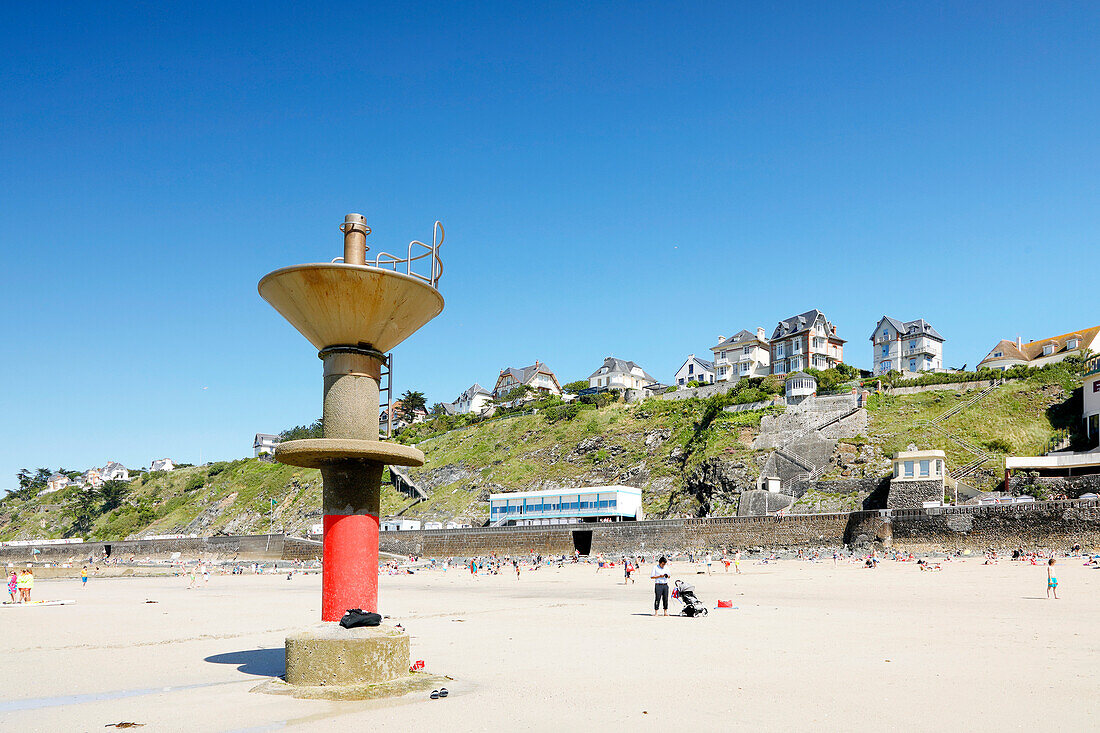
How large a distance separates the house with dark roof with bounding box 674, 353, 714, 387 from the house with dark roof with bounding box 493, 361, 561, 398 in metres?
25.3

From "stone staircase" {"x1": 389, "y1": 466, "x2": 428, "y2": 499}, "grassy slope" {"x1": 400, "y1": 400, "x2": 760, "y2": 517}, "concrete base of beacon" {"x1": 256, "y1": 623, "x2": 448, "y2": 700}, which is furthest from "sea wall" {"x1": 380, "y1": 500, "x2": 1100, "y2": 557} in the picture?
"concrete base of beacon" {"x1": 256, "y1": 623, "x2": 448, "y2": 700}

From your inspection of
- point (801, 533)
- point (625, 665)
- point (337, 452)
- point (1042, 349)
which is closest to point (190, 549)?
point (801, 533)

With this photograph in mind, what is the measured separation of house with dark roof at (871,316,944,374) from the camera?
323 feet

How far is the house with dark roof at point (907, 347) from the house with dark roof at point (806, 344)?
593 cm

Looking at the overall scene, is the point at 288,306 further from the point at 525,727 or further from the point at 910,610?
the point at 910,610

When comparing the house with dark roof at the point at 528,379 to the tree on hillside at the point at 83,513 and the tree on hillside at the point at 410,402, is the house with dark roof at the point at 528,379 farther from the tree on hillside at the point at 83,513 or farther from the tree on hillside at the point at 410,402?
the tree on hillside at the point at 83,513

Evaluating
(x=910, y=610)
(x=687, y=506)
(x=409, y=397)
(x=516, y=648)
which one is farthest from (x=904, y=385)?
(x=409, y=397)

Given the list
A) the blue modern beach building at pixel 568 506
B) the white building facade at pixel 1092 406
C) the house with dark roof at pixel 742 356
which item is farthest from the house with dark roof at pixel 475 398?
the white building facade at pixel 1092 406

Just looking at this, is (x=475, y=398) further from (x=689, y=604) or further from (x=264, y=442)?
(x=689, y=604)

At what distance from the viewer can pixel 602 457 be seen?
79.9 metres

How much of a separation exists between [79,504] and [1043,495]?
13851 cm

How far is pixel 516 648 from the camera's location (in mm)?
13391

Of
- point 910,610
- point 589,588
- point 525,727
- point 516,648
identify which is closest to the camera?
point 525,727

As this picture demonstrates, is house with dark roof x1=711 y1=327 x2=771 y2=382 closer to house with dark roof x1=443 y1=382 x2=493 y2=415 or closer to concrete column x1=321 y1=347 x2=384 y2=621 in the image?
house with dark roof x1=443 y1=382 x2=493 y2=415
